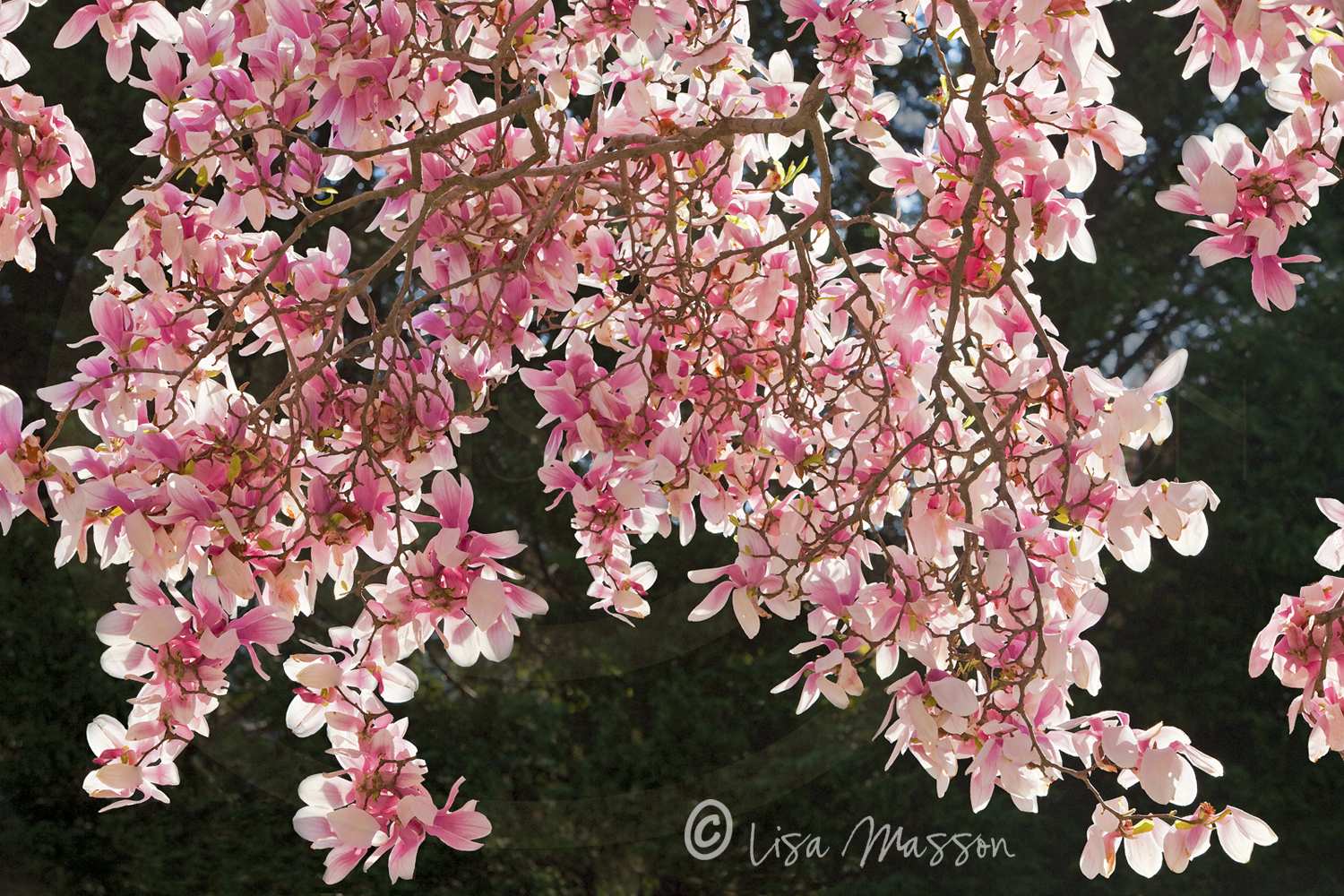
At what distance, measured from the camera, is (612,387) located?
1080 mm

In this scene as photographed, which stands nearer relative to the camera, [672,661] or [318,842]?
[318,842]

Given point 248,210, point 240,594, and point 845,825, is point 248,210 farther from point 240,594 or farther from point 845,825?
point 845,825

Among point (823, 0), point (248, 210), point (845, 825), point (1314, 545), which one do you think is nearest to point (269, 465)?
point (248, 210)

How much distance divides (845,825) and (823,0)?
2.12 metres

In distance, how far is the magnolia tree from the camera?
0.89 metres

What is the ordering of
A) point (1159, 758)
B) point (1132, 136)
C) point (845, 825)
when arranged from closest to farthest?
point (1159, 758), point (1132, 136), point (845, 825)

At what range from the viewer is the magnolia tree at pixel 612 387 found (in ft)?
2.92

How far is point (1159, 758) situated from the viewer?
34.4 inches

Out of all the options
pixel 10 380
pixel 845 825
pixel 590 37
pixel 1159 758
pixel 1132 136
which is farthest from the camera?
pixel 10 380

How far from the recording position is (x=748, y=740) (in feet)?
9.02

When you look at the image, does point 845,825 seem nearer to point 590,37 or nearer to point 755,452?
point 755,452

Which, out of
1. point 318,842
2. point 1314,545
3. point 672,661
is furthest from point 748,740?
point 318,842

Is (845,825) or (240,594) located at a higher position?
(240,594)

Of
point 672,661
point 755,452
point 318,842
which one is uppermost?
point 755,452
